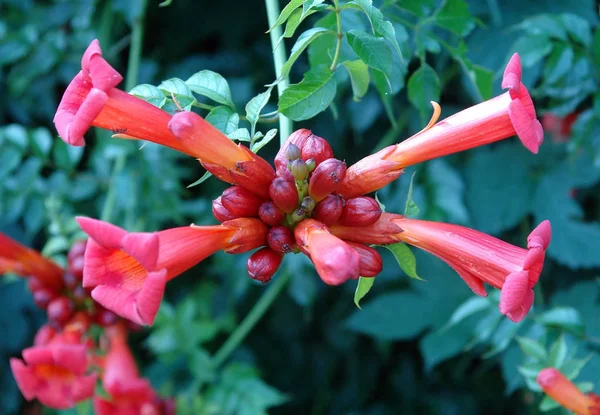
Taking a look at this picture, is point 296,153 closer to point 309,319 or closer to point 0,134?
point 0,134

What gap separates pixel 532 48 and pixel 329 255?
1493 millimetres

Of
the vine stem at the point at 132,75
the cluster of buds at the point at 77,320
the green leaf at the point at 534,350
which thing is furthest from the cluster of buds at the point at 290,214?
the vine stem at the point at 132,75

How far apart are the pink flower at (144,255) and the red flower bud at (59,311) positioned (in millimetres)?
1703

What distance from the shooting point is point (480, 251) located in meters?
1.55

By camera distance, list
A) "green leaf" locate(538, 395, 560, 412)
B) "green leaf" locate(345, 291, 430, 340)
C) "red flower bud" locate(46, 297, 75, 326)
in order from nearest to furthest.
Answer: "green leaf" locate(538, 395, 560, 412)
"red flower bud" locate(46, 297, 75, 326)
"green leaf" locate(345, 291, 430, 340)

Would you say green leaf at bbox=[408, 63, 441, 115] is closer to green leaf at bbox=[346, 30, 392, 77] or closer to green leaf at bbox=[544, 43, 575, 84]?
green leaf at bbox=[346, 30, 392, 77]

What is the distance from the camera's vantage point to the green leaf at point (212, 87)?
167 centimetres

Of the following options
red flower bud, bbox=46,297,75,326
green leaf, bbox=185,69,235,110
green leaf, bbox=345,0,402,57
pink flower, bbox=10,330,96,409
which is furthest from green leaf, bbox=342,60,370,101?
red flower bud, bbox=46,297,75,326

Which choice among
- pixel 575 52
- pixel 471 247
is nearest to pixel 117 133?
pixel 471 247

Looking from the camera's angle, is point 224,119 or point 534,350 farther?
point 534,350

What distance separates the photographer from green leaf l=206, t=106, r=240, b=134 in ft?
5.34

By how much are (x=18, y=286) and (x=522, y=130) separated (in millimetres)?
3342

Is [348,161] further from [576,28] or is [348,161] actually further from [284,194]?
[284,194]

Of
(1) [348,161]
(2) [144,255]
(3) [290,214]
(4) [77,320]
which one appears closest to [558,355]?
(3) [290,214]
